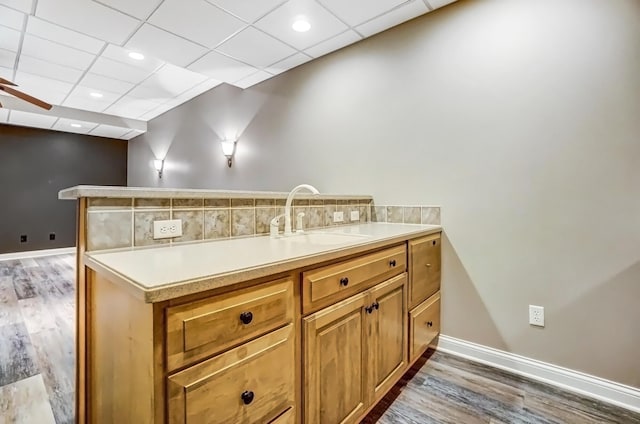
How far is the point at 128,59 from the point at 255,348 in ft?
11.5

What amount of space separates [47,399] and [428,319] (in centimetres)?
218

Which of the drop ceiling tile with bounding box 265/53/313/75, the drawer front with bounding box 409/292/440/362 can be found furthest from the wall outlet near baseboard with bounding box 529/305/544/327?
the drop ceiling tile with bounding box 265/53/313/75

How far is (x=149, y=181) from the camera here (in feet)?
18.8

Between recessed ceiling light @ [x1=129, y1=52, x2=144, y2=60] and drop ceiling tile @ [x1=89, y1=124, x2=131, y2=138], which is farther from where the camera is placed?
drop ceiling tile @ [x1=89, y1=124, x2=131, y2=138]

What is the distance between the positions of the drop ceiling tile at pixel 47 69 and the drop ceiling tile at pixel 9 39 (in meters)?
0.18

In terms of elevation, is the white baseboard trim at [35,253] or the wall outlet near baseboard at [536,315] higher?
the wall outlet near baseboard at [536,315]

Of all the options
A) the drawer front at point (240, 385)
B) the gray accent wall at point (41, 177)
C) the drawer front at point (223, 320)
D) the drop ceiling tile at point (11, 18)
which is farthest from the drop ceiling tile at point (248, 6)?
the gray accent wall at point (41, 177)

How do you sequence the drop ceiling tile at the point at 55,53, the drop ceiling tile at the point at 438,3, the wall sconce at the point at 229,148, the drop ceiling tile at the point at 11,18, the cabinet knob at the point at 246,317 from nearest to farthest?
the cabinet knob at the point at 246,317, the drop ceiling tile at the point at 438,3, the drop ceiling tile at the point at 11,18, the drop ceiling tile at the point at 55,53, the wall sconce at the point at 229,148

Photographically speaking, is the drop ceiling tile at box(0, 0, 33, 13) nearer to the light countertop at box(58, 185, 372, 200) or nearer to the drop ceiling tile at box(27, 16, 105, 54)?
the drop ceiling tile at box(27, 16, 105, 54)

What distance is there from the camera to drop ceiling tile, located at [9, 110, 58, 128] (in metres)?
4.76

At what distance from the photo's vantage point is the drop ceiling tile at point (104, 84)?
3699 mm

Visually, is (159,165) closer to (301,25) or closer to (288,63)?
→ (288,63)

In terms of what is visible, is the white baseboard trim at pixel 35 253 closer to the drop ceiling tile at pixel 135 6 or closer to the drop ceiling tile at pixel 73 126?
the drop ceiling tile at pixel 73 126

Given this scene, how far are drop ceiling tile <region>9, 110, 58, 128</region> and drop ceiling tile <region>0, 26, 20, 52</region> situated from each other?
2.25m
